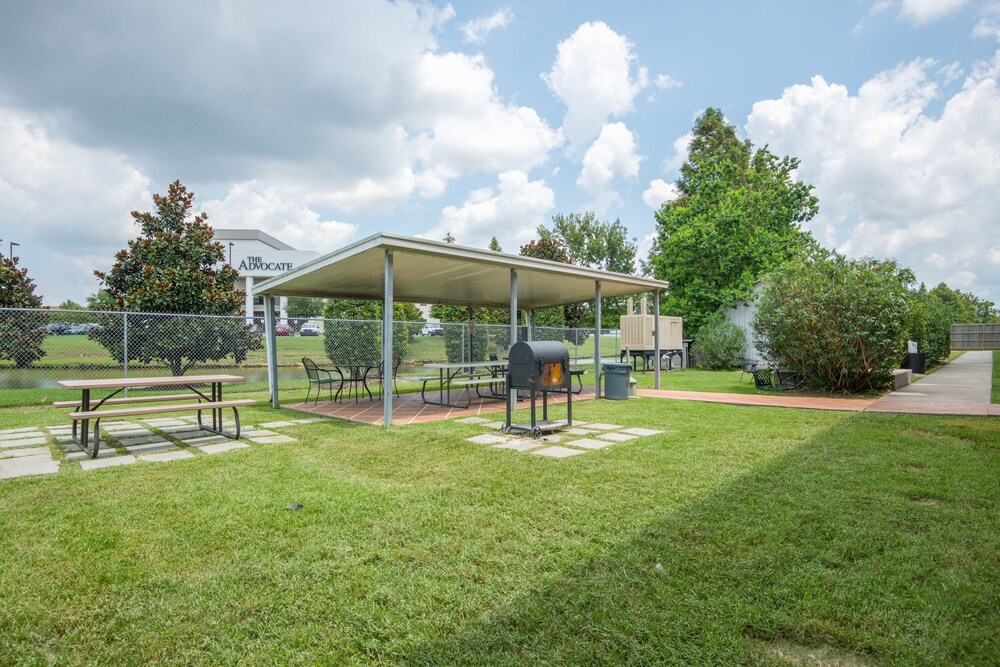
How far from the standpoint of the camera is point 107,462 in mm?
4953

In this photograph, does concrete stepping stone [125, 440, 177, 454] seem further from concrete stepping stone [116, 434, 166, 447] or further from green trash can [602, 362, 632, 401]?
green trash can [602, 362, 632, 401]

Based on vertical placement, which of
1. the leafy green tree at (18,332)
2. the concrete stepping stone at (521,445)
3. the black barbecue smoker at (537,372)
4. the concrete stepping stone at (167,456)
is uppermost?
the leafy green tree at (18,332)

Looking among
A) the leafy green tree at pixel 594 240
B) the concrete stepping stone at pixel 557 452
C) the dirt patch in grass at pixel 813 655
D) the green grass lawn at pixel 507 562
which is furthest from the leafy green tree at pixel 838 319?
the leafy green tree at pixel 594 240

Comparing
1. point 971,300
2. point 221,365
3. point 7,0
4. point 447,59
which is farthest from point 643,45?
point 971,300

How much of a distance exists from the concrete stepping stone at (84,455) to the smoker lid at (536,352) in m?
4.68

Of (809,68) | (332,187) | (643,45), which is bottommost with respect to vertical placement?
(332,187)

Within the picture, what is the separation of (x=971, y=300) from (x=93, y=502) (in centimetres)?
8076

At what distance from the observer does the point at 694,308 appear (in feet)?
71.9

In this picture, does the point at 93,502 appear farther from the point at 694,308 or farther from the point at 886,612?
the point at 694,308

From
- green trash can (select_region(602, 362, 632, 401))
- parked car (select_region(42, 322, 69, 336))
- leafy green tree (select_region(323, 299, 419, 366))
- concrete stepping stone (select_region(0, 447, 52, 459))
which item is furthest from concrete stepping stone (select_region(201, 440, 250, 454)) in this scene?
parked car (select_region(42, 322, 69, 336))

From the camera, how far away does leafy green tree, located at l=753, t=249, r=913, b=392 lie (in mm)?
10414

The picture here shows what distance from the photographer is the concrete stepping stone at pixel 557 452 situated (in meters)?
5.18

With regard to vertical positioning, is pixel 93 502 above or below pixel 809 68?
below

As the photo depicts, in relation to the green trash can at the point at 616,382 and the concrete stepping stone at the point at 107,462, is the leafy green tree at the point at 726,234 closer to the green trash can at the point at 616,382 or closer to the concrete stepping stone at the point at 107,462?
the green trash can at the point at 616,382
